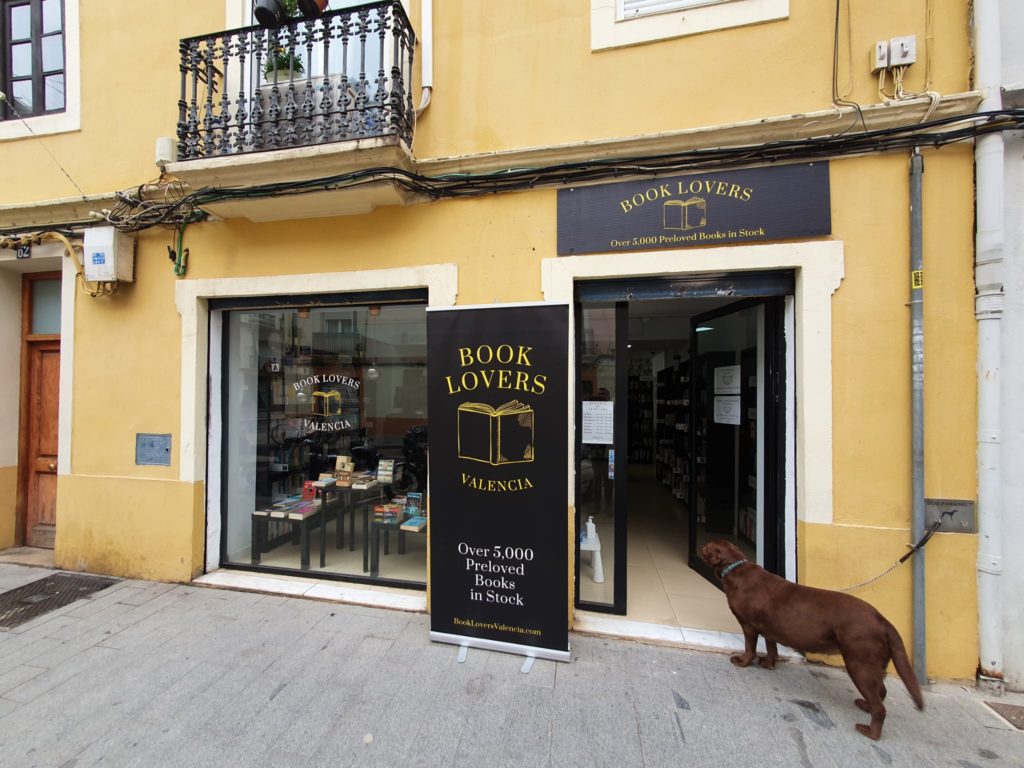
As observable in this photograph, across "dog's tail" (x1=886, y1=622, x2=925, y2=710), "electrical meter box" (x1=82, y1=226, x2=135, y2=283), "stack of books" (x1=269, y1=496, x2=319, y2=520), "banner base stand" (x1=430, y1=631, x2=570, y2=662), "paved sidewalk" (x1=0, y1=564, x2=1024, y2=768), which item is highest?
"electrical meter box" (x1=82, y1=226, x2=135, y2=283)

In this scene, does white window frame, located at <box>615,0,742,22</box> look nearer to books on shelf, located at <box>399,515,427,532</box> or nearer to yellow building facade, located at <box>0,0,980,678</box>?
yellow building facade, located at <box>0,0,980,678</box>

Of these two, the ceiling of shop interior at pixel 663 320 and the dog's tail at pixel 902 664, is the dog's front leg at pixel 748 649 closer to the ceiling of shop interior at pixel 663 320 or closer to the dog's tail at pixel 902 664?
the dog's tail at pixel 902 664

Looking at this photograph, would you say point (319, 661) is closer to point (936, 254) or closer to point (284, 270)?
point (284, 270)

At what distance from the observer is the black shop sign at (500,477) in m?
2.93

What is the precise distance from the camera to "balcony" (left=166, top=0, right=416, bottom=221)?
342cm

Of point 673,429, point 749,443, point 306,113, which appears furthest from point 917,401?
point 306,113

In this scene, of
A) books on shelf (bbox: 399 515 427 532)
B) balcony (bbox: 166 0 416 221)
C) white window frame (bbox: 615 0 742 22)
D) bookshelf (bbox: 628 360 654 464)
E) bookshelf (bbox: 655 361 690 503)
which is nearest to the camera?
white window frame (bbox: 615 0 742 22)

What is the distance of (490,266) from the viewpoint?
3521mm

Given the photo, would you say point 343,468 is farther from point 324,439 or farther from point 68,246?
point 68,246

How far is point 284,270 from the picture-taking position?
3.96 meters

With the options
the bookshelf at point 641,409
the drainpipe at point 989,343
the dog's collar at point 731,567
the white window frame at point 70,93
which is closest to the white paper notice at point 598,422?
the dog's collar at point 731,567

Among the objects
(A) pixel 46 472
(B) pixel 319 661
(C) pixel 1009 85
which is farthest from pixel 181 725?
(C) pixel 1009 85

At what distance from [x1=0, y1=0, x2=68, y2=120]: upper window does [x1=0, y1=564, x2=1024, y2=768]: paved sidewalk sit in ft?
18.6

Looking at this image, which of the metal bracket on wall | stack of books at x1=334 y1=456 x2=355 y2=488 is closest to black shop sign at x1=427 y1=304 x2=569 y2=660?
stack of books at x1=334 y1=456 x2=355 y2=488
